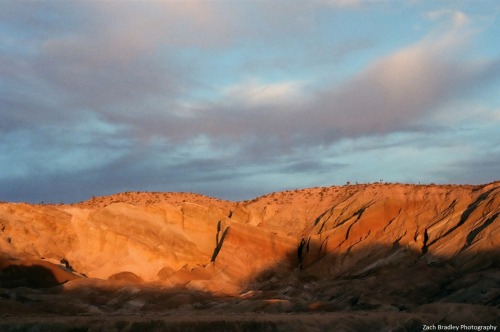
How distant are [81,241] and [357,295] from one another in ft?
77.7

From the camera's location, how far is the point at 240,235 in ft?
168

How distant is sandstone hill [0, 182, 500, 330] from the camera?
3684 cm

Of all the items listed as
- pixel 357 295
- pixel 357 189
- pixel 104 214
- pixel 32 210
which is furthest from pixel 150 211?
pixel 357 295

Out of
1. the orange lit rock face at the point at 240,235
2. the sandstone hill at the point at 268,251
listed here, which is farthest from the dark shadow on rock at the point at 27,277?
the orange lit rock face at the point at 240,235

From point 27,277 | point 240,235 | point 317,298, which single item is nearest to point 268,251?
point 240,235

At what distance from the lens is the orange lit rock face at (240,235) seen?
4516 centimetres

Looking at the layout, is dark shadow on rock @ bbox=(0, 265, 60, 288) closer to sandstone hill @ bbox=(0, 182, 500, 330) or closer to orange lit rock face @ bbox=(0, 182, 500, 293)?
sandstone hill @ bbox=(0, 182, 500, 330)

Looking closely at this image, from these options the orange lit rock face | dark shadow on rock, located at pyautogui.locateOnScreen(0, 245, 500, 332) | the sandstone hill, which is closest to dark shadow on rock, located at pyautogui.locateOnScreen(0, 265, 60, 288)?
the sandstone hill

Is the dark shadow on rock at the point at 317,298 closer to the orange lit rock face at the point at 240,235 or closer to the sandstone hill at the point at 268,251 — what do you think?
the sandstone hill at the point at 268,251

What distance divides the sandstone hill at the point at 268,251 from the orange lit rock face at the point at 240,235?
0.09 metres

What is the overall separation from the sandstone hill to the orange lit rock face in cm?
9

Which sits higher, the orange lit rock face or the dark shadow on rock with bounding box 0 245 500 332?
the orange lit rock face

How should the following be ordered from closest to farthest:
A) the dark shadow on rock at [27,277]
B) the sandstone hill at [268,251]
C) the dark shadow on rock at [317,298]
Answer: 1. the dark shadow on rock at [317,298]
2. the sandstone hill at [268,251]
3. the dark shadow on rock at [27,277]

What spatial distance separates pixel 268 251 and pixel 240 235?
2.48 meters
